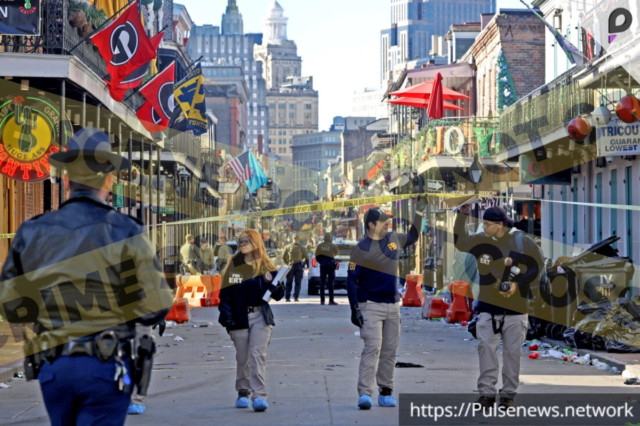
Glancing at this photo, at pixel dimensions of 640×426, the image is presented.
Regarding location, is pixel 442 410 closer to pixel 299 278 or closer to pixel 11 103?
pixel 11 103

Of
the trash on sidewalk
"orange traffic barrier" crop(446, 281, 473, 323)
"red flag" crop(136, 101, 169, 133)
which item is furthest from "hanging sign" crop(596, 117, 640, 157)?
"red flag" crop(136, 101, 169, 133)

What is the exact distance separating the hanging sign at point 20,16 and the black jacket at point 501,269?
8392 mm

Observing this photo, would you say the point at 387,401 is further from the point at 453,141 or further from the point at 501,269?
the point at 453,141

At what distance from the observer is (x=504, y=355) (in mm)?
9289

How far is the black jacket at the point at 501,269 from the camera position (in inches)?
366

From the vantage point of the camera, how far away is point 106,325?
4.59 m

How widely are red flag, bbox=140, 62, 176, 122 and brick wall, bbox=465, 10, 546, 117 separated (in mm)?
14308

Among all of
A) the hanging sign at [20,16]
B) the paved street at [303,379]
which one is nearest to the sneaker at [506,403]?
the paved street at [303,379]

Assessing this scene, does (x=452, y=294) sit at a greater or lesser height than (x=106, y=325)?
lesser

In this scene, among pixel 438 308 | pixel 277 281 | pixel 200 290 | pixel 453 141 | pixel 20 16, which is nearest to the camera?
pixel 277 281

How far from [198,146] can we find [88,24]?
32414 mm

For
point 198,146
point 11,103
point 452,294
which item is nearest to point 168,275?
point 452,294

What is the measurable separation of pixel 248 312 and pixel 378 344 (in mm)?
1233

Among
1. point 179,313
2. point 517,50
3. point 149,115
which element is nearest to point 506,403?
point 179,313
